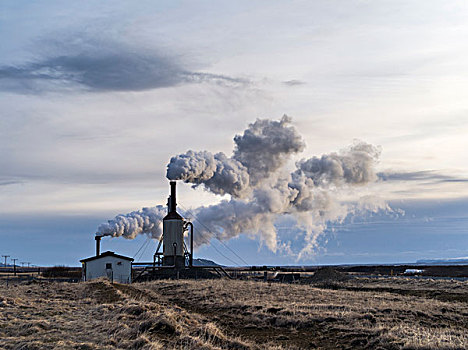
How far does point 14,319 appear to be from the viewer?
2316 centimetres

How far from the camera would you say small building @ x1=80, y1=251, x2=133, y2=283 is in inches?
2574

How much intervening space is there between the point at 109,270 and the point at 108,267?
1.47 feet

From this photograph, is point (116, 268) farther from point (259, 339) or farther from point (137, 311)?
point (259, 339)

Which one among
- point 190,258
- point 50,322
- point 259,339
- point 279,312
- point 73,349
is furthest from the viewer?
point 190,258

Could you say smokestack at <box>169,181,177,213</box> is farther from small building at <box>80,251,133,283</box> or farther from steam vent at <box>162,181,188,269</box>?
small building at <box>80,251,133,283</box>

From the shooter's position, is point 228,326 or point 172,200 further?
point 172,200

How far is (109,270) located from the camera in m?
65.6

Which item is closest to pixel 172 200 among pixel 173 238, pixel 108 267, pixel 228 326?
pixel 173 238

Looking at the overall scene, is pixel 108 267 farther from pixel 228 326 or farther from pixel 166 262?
pixel 228 326

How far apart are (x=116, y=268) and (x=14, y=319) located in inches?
1713

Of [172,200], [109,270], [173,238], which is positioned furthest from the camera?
[172,200]

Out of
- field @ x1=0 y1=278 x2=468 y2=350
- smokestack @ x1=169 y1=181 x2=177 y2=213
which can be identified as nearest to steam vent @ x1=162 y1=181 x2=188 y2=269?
smokestack @ x1=169 y1=181 x2=177 y2=213

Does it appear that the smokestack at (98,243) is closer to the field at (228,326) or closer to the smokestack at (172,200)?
the smokestack at (172,200)

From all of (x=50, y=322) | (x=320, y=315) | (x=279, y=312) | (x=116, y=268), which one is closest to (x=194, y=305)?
(x=279, y=312)
